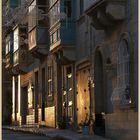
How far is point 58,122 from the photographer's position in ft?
108

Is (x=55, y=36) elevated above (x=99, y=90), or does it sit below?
above

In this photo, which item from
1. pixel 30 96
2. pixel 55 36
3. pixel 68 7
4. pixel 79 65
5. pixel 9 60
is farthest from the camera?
pixel 9 60

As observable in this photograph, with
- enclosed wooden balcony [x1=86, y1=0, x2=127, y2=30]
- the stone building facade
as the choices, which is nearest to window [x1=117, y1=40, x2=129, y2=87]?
the stone building facade

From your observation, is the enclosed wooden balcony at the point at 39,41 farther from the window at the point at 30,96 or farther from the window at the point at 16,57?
the window at the point at 16,57

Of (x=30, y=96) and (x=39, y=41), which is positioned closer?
(x=39, y=41)

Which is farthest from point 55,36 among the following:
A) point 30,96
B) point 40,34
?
point 30,96

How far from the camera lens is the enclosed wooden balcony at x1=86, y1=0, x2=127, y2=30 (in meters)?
21.7

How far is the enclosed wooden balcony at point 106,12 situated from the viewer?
71.2 ft

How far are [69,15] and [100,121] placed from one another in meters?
7.14

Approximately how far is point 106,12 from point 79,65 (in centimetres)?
804

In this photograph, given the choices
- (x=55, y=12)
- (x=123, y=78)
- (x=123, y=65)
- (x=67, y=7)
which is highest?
(x=67, y=7)

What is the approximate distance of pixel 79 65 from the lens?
29734mm

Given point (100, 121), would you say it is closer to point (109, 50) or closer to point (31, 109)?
point (109, 50)

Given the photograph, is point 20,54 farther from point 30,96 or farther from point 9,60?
point 9,60
